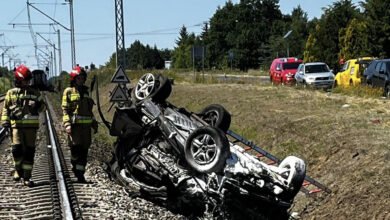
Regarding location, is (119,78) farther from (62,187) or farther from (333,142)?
(62,187)

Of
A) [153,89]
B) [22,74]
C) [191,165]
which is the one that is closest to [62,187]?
[22,74]

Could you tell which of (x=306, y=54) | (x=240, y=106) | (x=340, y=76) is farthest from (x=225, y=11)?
(x=240, y=106)

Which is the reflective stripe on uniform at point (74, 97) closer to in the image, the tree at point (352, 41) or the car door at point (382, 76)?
the car door at point (382, 76)

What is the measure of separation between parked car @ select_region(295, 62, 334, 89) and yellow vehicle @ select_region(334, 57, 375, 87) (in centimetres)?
104

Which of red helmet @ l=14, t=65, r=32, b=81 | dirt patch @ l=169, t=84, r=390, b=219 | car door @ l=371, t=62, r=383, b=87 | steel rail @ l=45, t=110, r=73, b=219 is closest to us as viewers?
steel rail @ l=45, t=110, r=73, b=219

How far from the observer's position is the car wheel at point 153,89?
10.1m

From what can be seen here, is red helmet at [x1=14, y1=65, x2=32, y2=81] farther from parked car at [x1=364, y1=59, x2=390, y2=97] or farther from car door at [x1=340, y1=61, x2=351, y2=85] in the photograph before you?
car door at [x1=340, y1=61, x2=351, y2=85]

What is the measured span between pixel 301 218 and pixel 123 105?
11.5 feet

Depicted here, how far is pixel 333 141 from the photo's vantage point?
11672mm

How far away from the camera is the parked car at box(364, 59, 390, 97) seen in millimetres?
21906

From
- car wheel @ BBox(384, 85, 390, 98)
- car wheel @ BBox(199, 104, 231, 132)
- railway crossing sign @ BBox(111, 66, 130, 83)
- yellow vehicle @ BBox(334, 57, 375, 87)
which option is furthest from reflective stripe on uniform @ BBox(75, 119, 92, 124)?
yellow vehicle @ BBox(334, 57, 375, 87)

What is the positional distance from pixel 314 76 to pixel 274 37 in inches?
2921

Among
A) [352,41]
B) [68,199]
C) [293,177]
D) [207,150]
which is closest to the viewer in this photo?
[293,177]

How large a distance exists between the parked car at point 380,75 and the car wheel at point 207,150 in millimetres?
14451
